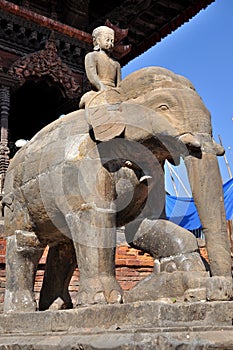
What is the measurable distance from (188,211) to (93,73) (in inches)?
253

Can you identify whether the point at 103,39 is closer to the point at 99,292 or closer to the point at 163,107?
the point at 163,107

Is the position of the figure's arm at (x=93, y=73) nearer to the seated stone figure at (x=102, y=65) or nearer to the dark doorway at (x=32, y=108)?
the seated stone figure at (x=102, y=65)

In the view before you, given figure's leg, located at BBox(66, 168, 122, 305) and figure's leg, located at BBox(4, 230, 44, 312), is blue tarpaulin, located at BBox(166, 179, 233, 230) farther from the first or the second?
figure's leg, located at BBox(66, 168, 122, 305)

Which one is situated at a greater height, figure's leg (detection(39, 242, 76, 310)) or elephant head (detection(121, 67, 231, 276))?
elephant head (detection(121, 67, 231, 276))

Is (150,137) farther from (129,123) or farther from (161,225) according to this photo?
(161,225)

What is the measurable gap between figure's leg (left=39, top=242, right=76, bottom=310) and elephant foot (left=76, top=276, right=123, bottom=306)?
2.52ft

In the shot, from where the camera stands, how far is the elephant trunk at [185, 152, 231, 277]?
2961 millimetres

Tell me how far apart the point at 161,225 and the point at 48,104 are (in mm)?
9732

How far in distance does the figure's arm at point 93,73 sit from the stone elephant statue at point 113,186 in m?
0.23

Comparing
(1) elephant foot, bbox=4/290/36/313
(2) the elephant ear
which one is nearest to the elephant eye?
(2) the elephant ear

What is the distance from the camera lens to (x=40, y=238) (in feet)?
12.4

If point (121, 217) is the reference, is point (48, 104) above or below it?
above

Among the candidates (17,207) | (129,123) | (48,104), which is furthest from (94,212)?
(48,104)

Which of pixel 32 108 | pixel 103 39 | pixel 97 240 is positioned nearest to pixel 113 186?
pixel 97 240
